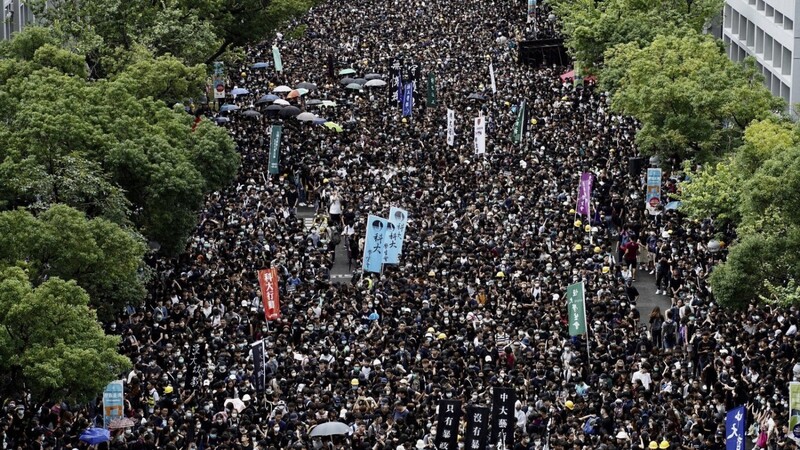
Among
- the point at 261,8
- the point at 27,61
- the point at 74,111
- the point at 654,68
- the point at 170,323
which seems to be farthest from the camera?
the point at 261,8

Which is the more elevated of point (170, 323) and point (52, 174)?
point (52, 174)

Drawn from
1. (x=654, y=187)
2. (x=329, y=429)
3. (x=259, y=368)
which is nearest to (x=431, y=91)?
(x=654, y=187)

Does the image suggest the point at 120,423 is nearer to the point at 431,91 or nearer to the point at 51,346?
the point at 51,346

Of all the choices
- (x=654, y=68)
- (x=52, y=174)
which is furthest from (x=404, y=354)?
(x=654, y=68)

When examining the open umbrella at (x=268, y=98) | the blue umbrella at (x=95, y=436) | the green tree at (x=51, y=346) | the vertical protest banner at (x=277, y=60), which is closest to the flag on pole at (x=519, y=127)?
the open umbrella at (x=268, y=98)

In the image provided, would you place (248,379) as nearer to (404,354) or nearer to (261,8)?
(404,354)
